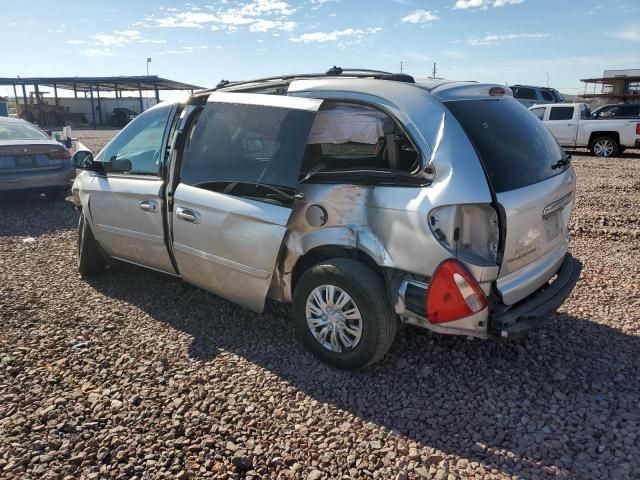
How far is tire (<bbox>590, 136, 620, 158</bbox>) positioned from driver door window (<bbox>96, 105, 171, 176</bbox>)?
15.8 meters

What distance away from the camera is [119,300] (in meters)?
4.65

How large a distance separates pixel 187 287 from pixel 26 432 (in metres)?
2.16

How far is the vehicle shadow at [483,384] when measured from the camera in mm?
2688

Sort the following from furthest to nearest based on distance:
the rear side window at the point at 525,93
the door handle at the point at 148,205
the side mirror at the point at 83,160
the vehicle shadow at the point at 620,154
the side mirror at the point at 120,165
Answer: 1. the rear side window at the point at 525,93
2. the vehicle shadow at the point at 620,154
3. the side mirror at the point at 83,160
4. the side mirror at the point at 120,165
5. the door handle at the point at 148,205

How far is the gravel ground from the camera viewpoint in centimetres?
259

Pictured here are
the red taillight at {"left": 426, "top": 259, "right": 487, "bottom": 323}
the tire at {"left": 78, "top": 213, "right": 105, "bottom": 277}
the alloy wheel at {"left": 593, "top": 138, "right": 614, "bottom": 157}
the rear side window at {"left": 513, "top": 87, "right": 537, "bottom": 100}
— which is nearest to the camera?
the red taillight at {"left": 426, "top": 259, "right": 487, "bottom": 323}

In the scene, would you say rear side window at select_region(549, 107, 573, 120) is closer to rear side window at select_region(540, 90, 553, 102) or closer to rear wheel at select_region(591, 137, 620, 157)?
rear wheel at select_region(591, 137, 620, 157)

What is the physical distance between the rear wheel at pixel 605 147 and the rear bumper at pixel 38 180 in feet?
50.2

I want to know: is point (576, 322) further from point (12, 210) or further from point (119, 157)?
point (12, 210)

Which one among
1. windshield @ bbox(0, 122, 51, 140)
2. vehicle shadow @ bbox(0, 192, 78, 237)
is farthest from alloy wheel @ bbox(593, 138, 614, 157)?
windshield @ bbox(0, 122, 51, 140)

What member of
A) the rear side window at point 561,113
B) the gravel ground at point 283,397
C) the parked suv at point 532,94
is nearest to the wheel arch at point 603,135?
the rear side window at point 561,113

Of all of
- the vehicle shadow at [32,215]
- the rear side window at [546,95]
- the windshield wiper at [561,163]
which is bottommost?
the vehicle shadow at [32,215]

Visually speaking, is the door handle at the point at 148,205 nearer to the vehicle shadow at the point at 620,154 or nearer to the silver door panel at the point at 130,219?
the silver door panel at the point at 130,219

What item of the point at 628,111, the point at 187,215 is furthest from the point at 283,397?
the point at 628,111
